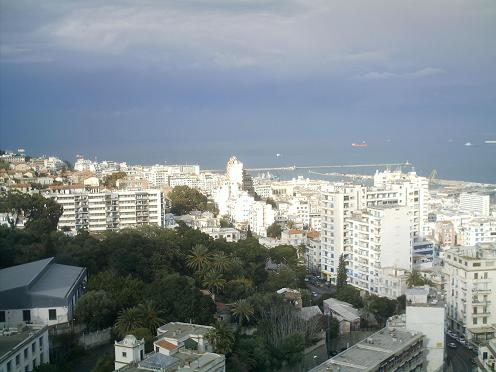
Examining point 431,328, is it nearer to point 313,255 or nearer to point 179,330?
point 179,330

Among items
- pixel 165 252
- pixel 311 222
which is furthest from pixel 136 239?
pixel 311 222

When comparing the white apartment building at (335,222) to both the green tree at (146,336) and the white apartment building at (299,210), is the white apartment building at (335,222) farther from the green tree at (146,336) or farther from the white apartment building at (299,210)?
the white apartment building at (299,210)

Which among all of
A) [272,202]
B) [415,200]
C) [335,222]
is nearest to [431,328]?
[335,222]

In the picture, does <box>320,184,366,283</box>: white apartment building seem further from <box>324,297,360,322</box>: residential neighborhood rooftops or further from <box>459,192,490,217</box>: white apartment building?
<box>459,192,490,217</box>: white apartment building

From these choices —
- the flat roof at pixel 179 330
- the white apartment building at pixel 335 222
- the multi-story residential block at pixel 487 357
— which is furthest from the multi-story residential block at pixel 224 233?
the multi-story residential block at pixel 487 357

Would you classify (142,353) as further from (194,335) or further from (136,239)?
(136,239)

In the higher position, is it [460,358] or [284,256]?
[284,256]
